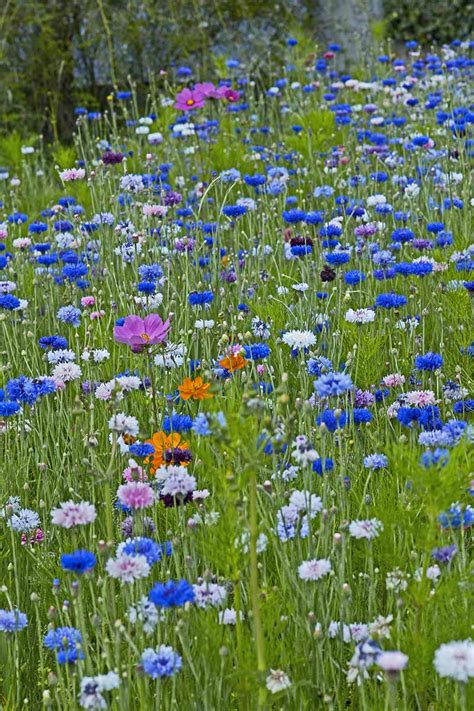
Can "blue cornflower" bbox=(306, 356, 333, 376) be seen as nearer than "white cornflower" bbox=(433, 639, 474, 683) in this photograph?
No

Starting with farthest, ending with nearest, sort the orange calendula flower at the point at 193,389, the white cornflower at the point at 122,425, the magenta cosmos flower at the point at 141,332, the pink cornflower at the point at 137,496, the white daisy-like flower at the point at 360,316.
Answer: the white daisy-like flower at the point at 360,316 → the magenta cosmos flower at the point at 141,332 → the orange calendula flower at the point at 193,389 → the white cornflower at the point at 122,425 → the pink cornflower at the point at 137,496

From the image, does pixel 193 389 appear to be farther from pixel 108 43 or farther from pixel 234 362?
pixel 108 43

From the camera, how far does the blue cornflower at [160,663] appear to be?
141cm

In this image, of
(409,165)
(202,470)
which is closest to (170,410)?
(202,470)

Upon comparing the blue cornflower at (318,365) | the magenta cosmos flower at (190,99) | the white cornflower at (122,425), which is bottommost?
the white cornflower at (122,425)

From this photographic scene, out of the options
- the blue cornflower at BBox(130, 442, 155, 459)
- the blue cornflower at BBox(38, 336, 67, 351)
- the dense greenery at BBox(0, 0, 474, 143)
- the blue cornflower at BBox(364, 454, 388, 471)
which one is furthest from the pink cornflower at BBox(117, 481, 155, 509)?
the dense greenery at BBox(0, 0, 474, 143)

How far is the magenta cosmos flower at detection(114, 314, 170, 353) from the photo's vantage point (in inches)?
88.5

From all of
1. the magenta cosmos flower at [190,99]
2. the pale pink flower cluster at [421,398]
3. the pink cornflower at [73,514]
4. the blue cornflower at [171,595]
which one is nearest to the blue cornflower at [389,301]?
the pale pink flower cluster at [421,398]

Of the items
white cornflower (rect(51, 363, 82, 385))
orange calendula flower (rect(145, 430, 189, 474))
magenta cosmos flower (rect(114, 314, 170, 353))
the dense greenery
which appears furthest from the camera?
the dense greenery

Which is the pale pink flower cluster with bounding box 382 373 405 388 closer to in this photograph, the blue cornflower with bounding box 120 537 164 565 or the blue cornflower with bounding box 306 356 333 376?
the blue cornflower with bounding box 306 356 333 376

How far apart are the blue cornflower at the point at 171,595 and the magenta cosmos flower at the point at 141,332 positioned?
90cm

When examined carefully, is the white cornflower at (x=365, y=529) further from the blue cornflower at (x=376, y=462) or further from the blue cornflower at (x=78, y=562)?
the blue cornflower at (x=78, y=562)

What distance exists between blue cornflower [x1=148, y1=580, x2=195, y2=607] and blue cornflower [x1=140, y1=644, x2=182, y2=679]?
0.23ft

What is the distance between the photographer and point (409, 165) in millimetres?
4719
